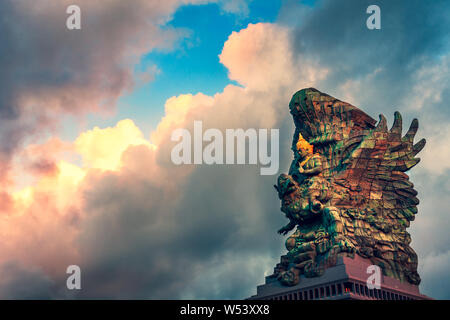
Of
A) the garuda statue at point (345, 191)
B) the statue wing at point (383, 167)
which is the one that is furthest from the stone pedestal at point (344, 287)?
the statue wing at point (383, 167)

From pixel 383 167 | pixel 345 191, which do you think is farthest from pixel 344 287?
pixel 383 167

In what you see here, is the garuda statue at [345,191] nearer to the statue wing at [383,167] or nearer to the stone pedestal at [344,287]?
the statue wing at [383,167]

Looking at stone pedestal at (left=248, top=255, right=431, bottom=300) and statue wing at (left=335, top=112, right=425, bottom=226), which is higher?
statue wing at (left=335, top=112, right=425, bottom=226)

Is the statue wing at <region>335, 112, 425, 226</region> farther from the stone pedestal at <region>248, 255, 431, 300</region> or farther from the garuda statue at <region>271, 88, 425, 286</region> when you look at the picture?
the stone pedestal at <region>248, 255, 431, 300</region>

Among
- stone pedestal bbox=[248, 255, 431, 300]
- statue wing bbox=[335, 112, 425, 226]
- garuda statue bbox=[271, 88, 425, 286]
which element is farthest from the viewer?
statue wing bbox=[335, 112, 425, 226]

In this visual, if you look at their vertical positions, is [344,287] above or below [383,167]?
below

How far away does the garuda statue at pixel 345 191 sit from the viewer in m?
87.7

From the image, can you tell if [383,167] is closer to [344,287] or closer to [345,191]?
[345,191]

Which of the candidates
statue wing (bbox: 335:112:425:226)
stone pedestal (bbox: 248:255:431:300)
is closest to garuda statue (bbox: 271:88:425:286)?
statue wing (bbox: 335:112:425:226)

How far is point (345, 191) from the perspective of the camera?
9181 cm

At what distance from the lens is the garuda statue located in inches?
3452
